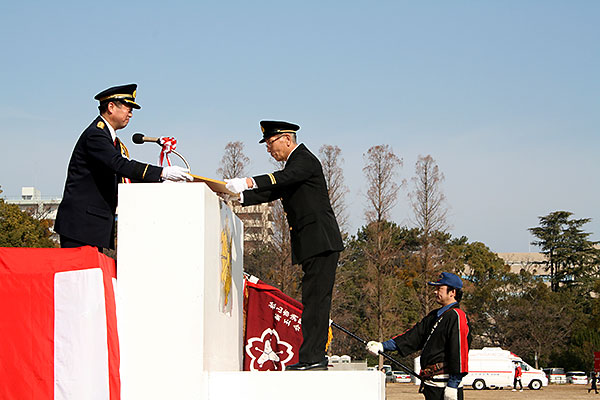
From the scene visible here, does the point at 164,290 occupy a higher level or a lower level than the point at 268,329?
higher

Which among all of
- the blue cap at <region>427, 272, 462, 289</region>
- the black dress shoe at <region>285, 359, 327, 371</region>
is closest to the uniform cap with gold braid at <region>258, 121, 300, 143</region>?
the black dress shoe at <region>285, 359, 327, 371</region>

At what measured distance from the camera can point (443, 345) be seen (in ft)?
20.7

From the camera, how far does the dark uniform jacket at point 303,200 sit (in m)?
5.01

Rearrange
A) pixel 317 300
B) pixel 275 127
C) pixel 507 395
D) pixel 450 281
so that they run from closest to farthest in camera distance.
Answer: pixel 317 300
pixel 275 127
pixel 450 281
pixel 507 395

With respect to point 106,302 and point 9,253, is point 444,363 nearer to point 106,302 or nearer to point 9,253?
point 106,302

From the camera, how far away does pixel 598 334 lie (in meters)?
48.9

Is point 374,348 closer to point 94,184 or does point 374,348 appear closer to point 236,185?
point 236,185

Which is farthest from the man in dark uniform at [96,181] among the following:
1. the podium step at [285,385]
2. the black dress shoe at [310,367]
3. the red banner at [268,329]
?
the red banner at [268,329]

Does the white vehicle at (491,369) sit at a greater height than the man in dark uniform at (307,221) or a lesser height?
lesser

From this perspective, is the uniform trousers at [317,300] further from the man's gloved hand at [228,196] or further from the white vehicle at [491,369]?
the white vehicle at [491,369]

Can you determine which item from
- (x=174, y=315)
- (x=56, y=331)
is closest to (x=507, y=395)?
(x=174, y=315)

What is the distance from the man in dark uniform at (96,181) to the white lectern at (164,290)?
286 millimetres

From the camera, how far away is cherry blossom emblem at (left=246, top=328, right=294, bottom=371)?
6.90 m

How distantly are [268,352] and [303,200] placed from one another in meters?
2.36
